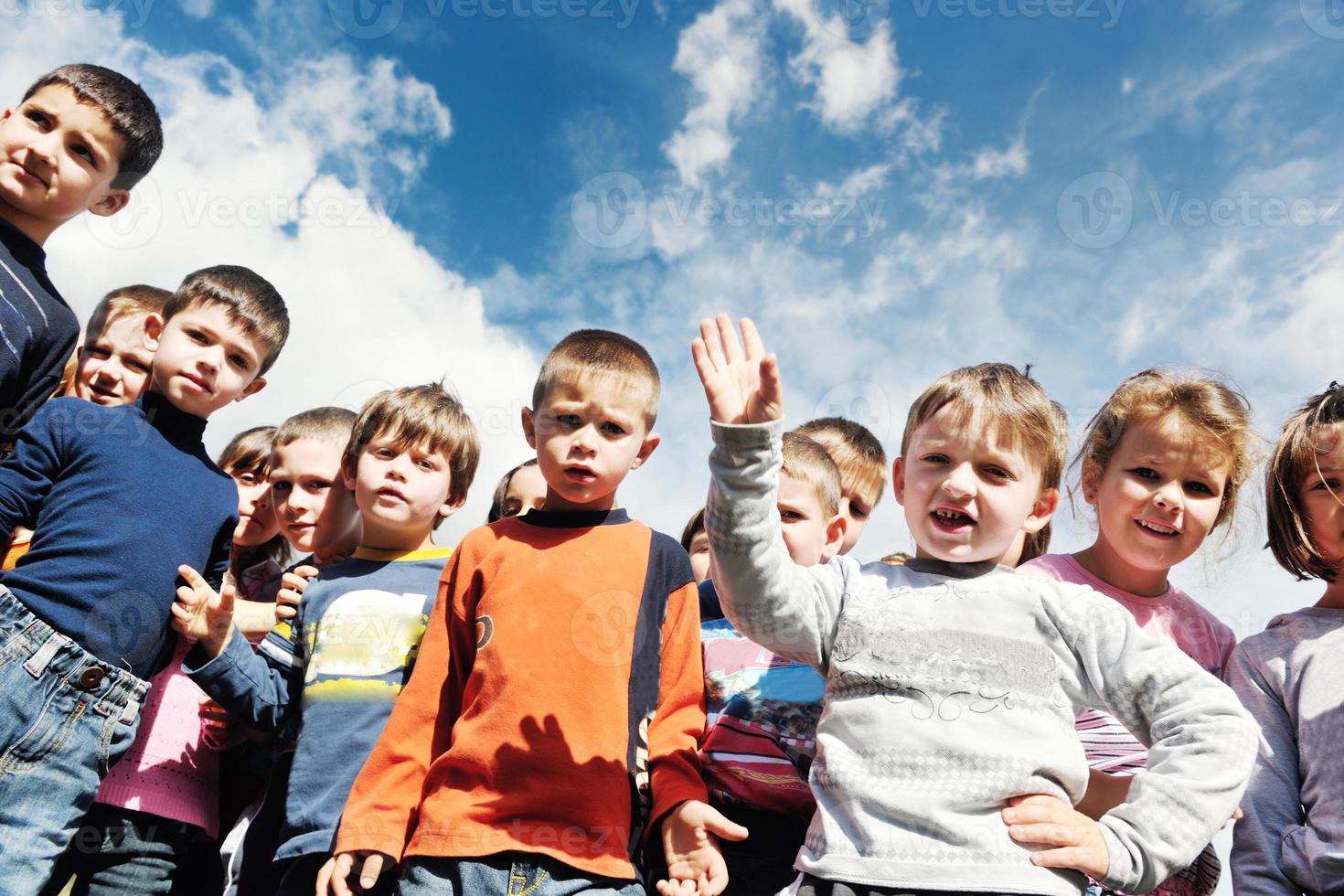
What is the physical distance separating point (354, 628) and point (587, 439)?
1.14m

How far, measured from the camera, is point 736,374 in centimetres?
217

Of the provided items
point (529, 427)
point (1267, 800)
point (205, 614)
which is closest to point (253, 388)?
point (205, 614)

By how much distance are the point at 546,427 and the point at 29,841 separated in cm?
206

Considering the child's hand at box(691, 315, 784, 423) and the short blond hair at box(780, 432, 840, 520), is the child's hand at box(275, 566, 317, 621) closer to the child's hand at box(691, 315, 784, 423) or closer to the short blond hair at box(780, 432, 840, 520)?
the short blond hair at box(780, 432, 840, 520)

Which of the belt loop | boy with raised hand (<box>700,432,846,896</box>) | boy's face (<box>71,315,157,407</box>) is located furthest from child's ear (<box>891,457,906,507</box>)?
boy's face (<box>71,315,157,407</box>)

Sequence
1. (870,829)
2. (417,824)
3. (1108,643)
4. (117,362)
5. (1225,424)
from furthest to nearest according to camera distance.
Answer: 1. (117,362)
2. (1225,424)
3. (417,824)
4. (1108,643)
5. (870,829)

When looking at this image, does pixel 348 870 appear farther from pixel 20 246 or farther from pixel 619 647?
pixel 20 246

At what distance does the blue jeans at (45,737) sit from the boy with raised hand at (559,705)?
3.37 feet

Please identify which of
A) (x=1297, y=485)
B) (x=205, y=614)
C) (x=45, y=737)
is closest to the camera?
(x=45, y=737)

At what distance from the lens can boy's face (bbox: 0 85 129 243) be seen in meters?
3.38

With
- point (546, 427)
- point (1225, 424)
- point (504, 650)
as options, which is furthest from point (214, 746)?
point (1225, 424)

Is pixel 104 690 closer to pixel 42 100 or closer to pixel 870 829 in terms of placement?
pixel 42 100

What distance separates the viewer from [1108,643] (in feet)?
7.29

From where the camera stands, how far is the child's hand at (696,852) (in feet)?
7.47
